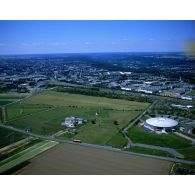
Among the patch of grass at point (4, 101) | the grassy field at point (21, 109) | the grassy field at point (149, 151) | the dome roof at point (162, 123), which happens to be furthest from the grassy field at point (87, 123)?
the patch of grass at point (4, 101)

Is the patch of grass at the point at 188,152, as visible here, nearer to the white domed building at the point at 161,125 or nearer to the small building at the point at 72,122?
the white domed building at the point at 161,125

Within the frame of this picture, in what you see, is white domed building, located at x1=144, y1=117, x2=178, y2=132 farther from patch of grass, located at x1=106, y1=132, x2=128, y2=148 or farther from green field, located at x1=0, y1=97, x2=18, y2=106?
green field, located at x1=0, y1=97, x2=18, y2=106

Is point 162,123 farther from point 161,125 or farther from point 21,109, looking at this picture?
point 21,109

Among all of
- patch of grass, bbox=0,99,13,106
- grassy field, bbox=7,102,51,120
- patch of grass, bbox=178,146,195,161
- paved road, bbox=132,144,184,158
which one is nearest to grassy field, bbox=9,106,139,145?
grassy field, bbox=7,102,51,120

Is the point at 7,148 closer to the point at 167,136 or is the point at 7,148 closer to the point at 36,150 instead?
the point at 36,150

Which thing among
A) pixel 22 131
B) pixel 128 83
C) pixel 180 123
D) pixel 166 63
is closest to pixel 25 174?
pixel 22 131

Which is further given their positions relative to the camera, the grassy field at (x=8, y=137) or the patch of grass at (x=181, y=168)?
the grassy field at (x=8, y=137)
